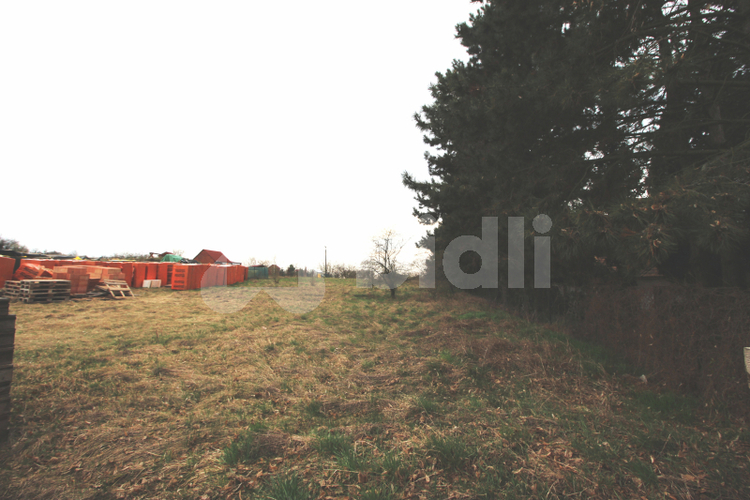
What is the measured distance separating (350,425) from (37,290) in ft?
43.2

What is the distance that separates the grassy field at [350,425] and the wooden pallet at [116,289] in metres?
6.97

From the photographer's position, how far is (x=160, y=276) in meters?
17.0

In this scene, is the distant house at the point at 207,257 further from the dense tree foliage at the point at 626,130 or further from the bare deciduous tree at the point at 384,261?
the dense tree foliage at the point at 626,130

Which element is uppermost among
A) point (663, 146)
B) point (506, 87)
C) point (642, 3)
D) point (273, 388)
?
point (642, 3)

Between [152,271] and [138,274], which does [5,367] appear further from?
[152,271]

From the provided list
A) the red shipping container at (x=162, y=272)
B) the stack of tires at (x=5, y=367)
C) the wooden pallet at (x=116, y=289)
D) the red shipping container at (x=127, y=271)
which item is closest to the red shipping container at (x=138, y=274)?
the red shipping container at (x=127, y=271)

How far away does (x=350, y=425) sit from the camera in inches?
137

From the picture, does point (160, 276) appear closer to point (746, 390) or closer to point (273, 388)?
point (273, 388)

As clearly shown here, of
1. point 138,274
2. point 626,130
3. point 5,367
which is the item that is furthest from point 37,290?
point 626,130

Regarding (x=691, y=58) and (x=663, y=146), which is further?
(x=663, y=146)

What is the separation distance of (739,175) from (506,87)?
3.55 meters

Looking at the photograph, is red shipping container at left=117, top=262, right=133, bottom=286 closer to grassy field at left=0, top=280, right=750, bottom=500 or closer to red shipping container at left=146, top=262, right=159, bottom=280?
red shipping container at left=146, top=262, right=159, bottom=280

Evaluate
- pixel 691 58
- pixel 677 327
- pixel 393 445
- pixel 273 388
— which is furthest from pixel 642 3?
pixel 273 388

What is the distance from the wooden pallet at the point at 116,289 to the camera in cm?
1264
